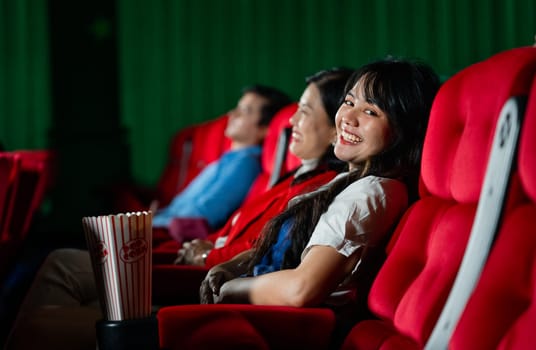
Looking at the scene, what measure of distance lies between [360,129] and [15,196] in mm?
1549

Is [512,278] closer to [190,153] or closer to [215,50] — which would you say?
[190,153]

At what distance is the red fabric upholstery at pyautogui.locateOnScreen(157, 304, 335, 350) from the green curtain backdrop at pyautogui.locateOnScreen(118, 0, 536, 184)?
10.8ft

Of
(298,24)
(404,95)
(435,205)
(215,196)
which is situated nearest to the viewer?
(435,205)

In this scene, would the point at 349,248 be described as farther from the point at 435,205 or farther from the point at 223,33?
the point at 223,33

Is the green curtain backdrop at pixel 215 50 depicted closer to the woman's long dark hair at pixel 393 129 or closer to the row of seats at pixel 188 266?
the row of seats at pixel 188 266

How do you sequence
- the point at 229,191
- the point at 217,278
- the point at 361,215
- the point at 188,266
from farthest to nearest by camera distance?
1. the point at 229,191
2. the point at 188,266
3. the point at 217,278
4. the point at 361,215

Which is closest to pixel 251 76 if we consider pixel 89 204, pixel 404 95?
pixel 89 204

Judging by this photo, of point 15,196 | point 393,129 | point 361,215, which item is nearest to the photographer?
point 361,215

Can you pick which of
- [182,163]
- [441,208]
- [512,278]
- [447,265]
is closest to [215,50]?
[182,163]

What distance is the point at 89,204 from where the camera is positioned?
5.41 metres

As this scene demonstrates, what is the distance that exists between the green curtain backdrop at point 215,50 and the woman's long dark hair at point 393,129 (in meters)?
2.89

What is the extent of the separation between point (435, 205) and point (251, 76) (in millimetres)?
3903

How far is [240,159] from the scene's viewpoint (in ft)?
10.2

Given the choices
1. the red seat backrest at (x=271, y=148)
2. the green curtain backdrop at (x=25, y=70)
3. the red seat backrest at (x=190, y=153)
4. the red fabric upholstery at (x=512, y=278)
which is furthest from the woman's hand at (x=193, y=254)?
the green curtain backdrop at (x=25, y=70)
